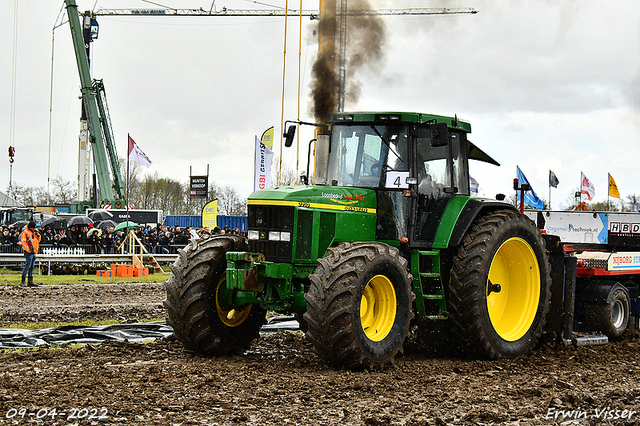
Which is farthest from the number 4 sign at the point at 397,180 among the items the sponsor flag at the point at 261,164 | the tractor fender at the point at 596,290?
the sponsor flag at the point at 261,164

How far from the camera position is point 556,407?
6094mm

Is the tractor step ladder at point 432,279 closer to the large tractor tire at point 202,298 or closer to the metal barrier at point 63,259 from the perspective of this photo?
the large tractor tire at point 202,298

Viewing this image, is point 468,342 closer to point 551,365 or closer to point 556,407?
point 551,365

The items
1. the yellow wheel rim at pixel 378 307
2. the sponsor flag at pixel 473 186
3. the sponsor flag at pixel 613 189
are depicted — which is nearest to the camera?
the yellow wheel rim at pixel 378 307

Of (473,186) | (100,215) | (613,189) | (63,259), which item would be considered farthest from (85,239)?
(613,189)

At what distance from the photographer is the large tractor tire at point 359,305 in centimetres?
710

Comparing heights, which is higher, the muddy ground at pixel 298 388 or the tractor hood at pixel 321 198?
the tractor hood at pixel 321 198

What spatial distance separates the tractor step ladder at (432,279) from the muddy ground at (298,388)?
0.67 metres

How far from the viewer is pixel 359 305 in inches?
286

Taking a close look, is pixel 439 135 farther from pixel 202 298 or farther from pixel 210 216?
pixel 210 216

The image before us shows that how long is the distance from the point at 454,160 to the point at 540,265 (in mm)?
1810

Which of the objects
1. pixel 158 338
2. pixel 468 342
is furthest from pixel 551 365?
pixel 158 338

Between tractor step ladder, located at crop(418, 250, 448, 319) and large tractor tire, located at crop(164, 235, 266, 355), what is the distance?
2.14 m

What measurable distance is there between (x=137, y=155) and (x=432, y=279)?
76.8 ft
